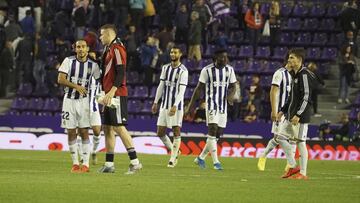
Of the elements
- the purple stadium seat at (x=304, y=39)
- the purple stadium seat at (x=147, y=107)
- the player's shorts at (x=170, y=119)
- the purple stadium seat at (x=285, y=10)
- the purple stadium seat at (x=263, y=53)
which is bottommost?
the purple stadium seat at (x=147, y=107)

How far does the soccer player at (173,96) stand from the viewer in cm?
2241

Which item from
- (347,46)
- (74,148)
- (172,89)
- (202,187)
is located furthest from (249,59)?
(202,187)

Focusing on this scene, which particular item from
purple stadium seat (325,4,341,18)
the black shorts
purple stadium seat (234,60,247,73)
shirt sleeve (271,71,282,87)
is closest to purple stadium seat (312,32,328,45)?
purple stadium seat (325,4,341,18)

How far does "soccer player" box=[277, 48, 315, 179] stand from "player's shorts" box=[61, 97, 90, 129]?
11.9 feet

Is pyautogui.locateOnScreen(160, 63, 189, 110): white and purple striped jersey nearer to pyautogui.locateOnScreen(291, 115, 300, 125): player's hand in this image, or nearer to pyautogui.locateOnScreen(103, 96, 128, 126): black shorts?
pyautogui.locateOnScreen(103, 96, 128, 126): black shorts

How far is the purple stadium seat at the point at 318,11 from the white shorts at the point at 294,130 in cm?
2004

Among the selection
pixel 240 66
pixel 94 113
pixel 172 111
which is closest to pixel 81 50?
pixel 94 113

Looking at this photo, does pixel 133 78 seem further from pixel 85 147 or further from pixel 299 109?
pixel 299 109

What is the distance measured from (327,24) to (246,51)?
313 centimetres

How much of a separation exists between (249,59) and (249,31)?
1.28 meters

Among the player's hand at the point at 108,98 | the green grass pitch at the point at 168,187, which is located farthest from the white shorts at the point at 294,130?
the player's hand at the point at 108,98

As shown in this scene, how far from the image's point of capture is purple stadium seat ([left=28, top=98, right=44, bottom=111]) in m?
36.5

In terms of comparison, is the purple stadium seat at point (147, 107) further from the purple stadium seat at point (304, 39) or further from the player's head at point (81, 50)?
the player's head at point (81, 50)

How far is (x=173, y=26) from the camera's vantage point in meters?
37.6
